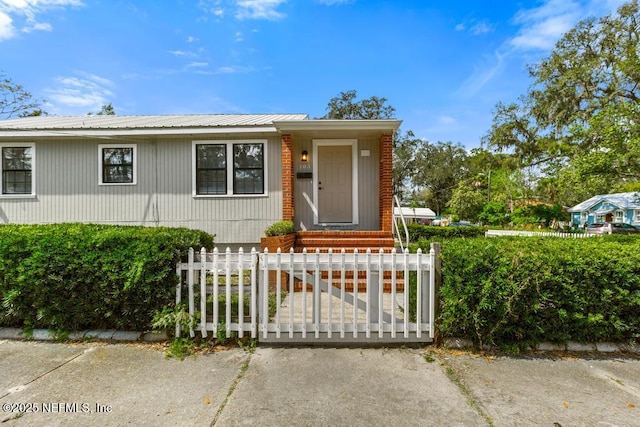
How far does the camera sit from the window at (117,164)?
26.9 feet

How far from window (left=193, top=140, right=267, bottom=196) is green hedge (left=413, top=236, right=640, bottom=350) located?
19.4 ft

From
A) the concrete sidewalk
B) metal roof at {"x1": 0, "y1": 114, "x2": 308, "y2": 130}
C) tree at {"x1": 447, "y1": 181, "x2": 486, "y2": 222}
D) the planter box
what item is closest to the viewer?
the concrete sidewalk

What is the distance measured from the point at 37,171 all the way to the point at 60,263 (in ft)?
23.2

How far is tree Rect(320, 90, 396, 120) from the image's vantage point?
2717 centimetres

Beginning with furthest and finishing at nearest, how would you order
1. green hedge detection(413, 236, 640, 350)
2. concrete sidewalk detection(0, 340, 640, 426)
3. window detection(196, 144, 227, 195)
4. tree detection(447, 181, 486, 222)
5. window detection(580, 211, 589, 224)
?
window detection(580, 211, 589, 224), tree detection(447, 181, 486, 222), window detection(196, 144, 227, 195), green hedge detection(413, 236, 640, 350), concrete sidewalk detection(0, 340, 640, 426)

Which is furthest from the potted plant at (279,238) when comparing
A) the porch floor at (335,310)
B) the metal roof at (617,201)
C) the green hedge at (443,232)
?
the metal roof at (617,201)

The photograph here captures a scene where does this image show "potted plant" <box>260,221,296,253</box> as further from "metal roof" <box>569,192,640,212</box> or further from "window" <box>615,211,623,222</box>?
"window" <box>615,211,623,222</box>

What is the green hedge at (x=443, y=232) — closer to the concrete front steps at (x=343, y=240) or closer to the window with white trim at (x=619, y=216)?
the concrete front steps at (x=343, y=240)

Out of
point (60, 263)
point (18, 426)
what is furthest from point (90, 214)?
point (18, 426)

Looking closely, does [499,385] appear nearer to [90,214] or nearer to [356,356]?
[356,356]

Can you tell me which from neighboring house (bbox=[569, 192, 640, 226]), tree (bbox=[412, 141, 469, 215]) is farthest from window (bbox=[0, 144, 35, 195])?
neighboring house (bbox=[569, 192, 640, 226])

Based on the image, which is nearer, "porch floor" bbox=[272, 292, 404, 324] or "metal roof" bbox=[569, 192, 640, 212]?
"porch floor" bbox=[272, 292, 404, 324]

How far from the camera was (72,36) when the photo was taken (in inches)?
371

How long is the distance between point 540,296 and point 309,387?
246 centimetres
